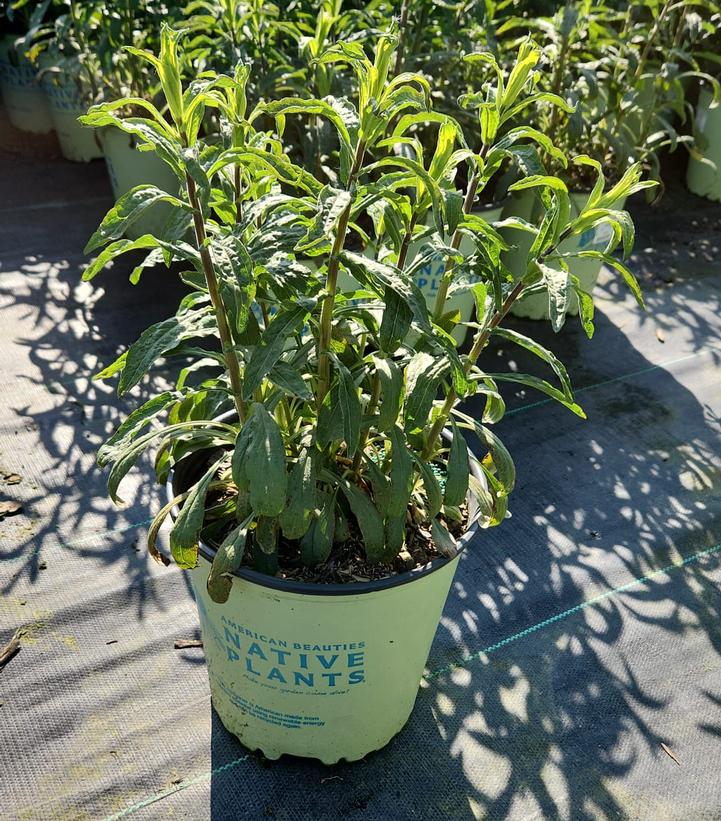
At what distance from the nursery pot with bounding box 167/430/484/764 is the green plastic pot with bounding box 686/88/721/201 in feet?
13.7

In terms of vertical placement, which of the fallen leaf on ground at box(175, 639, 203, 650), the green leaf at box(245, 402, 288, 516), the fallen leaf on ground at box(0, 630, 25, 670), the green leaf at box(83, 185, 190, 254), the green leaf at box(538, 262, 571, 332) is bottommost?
the fallen leaf on ground at box(175, 639, 203, 650)

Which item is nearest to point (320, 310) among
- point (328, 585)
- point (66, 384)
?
point (328, 585)

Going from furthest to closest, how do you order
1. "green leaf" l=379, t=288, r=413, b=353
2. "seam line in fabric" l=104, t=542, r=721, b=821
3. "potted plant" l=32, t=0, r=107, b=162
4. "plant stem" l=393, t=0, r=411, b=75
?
"potted plant" l=32, t=0, r=107, b=162
"plant stem" l=393, t=0, r=411, b=75
"seam line in fabric" l=104, t=542, r=721, b=821
"green leaf" l=379, t=288, r=413, b=353

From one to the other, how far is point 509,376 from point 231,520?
0.66 meters

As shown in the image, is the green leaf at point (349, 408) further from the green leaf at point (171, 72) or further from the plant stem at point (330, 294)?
the green leaf at point (171, 72)

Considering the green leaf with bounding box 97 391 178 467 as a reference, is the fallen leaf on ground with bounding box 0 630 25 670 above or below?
below

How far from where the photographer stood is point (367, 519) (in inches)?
58.4

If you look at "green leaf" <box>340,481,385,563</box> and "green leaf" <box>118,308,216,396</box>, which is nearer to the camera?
"green leaf" <box>118,308,216,396</box>

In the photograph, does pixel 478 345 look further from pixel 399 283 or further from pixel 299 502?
pixel 299 502

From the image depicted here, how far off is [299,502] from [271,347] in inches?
11.5

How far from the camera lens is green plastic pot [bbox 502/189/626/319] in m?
3.34

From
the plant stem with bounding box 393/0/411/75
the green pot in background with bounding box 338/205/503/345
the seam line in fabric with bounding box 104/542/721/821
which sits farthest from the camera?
the plant stem with bounding box 393/0/411/75

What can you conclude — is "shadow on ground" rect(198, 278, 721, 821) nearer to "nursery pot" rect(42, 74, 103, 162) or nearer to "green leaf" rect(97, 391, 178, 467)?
"green leaf" rect(97, 391, 178, 467)

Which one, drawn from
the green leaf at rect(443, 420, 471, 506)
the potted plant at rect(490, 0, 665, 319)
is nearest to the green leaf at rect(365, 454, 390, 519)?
the green leaf at rect(443, 420, 471, 506)
